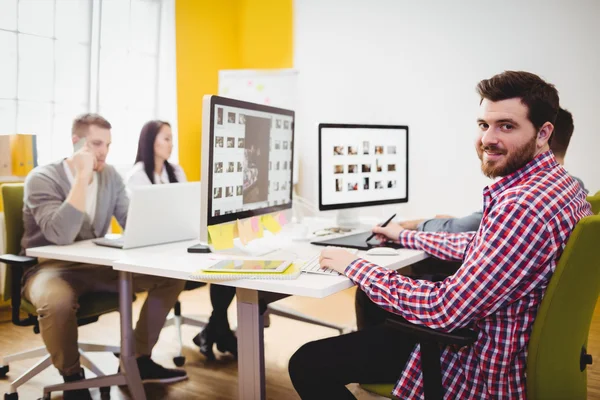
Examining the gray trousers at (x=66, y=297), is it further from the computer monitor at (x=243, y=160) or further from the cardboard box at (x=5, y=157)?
the cardboard box at (x=5, y=157)

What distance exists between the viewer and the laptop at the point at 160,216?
2.10 meters

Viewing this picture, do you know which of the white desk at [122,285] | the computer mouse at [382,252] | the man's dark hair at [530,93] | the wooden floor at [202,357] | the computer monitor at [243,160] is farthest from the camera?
the wooden floor at [202,357]

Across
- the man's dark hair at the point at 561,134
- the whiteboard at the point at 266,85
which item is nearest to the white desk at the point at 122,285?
the man's dark hair at the point at 561,134

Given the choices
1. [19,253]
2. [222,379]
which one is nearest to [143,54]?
[19,253]

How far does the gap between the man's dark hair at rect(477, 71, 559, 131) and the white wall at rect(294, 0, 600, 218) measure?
2.69 meters

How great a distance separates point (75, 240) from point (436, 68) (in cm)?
305

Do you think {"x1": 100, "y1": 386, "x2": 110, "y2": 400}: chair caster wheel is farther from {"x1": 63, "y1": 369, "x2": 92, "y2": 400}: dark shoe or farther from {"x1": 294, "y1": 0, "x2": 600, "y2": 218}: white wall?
{"x1": 294, "y1": 0, "x2": 600, "y2": 218}: white wall

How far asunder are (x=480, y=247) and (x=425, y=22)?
3.59 meters

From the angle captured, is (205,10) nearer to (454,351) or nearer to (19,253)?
(19,253)

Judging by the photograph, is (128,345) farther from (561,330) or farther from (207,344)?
(561,330)

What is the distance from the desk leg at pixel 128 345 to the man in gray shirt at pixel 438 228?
0.88m

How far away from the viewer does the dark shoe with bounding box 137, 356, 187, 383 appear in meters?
2.64

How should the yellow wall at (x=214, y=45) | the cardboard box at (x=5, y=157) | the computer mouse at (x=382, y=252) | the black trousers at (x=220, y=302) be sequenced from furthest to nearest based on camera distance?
1. the yellow wall at (x=214, y=45)
2. the cardboard box at (x=5, y=157)
3. the black trousers at (x=220, y=302)
4. the computer mouse at (x=382, y=252)

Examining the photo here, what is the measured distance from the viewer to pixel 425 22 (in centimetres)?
450
